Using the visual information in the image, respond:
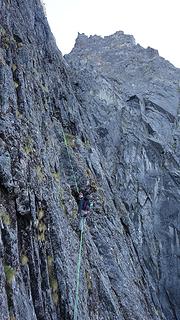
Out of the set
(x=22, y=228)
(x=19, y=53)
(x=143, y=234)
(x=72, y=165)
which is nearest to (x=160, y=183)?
(x=143, y=234)

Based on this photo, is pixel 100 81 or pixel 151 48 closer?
pixel 100 81

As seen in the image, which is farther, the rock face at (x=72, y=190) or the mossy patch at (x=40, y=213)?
the mossy patch at (x=40, y=213)

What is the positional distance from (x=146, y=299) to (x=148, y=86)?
126 feet

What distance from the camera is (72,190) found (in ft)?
74.0

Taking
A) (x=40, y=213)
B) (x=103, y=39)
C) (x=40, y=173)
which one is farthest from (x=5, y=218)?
(x=103, y=39)

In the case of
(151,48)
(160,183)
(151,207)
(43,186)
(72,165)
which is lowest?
(43,186)

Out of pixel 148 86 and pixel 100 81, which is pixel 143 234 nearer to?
pixel 100 81

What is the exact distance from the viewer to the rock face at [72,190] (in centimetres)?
1387

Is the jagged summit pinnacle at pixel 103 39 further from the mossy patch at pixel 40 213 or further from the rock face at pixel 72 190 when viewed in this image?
the mossy patch at pixel 40 213

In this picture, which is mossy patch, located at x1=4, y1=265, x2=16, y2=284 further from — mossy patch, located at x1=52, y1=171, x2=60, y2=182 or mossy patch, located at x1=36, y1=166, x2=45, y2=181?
mossy patch, located at x1=52, y1=171, x2=60, y2=182

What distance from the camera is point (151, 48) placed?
68875 mm

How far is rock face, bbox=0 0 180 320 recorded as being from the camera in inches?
546

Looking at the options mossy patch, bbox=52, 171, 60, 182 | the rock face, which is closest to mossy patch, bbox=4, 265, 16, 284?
the rock face

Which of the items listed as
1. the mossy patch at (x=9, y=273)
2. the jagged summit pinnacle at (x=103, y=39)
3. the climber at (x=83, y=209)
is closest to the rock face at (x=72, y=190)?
the mossy patch at (x=9, y=273)
